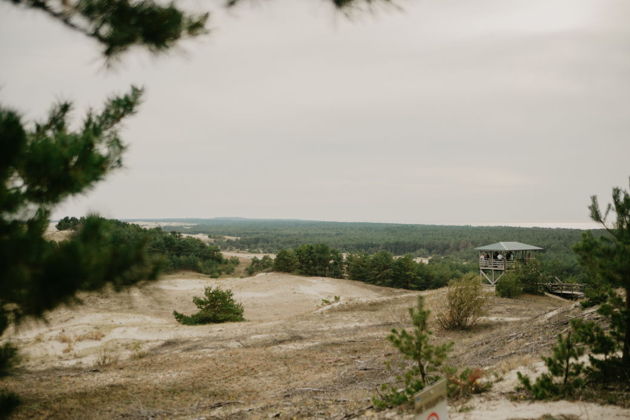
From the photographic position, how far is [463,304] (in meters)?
14.4

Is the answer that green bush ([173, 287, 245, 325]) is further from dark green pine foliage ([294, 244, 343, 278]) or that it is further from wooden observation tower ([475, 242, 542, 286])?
dark green pine foliage ([294, 244, 343, 278])

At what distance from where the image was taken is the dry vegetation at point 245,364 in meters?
6.07

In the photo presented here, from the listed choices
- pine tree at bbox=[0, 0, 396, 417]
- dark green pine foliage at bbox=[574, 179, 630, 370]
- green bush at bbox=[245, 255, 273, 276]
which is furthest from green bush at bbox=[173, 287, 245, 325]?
green bush at bbox=[245, 255, 273, 276]

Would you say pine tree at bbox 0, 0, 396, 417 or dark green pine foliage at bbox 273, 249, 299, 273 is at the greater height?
pine tree at bbox 0, 0, 396, 417

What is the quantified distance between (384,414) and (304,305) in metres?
25.5

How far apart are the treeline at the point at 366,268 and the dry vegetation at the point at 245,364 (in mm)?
23350

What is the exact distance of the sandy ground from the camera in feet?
18.4

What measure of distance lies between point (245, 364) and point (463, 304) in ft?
26.5

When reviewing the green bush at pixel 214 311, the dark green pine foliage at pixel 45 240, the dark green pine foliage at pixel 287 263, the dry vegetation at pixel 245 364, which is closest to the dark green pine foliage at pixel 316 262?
the dark green pine foliage at pixel 287 263

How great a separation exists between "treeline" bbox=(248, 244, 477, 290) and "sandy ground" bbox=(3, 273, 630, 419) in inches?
919

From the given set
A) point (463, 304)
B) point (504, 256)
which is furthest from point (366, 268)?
point (463, 304)

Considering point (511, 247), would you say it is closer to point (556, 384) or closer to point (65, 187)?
point (556, 384)

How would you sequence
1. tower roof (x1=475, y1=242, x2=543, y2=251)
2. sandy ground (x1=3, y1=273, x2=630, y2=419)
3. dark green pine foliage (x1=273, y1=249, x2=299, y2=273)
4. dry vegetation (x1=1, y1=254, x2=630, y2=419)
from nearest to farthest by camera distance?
sandy ground (x1=3, y1=273, x2=630, y2=419)
dry vegetation (x1=1, y1=254, x2=630, y2=419)
tower roof (x1=475, y1=242, x2=543, y2=251)
dark green pine foliage (x1=273, y1=249, x2=299, y2=273)

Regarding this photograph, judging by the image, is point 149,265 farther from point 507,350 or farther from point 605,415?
point 507,350
